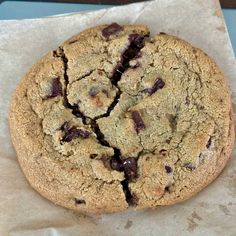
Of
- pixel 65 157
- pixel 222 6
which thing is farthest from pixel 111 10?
pixel 65 157

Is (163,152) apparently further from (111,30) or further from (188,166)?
(111,30)

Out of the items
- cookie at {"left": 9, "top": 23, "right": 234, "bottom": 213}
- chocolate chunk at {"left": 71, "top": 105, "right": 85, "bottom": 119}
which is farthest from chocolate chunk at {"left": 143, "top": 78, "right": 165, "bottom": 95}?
chocolate chunk at {"left": 71, "top": 105, "right": 85, "bottom": 119}

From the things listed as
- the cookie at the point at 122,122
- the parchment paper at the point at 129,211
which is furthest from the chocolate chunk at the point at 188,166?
the parchment paper at the point at 129,211

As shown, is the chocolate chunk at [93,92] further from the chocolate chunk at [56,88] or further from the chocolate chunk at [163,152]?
the chocolate chunk at [163,152]

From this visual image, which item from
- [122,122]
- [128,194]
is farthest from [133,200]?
[122,122]

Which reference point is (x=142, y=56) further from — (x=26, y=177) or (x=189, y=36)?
(x=26, y=177)

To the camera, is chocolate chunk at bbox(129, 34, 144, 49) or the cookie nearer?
the cookie

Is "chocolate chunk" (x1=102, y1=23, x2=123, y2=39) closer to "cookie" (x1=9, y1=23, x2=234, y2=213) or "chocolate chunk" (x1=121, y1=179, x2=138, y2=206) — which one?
"cookie" (x1=9, y1=23, x2=234, y2=213)
